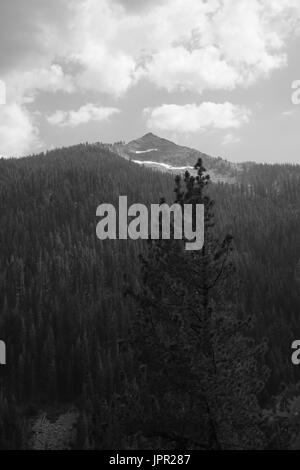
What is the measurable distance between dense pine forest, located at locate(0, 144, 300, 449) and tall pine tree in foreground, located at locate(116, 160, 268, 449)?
7cm

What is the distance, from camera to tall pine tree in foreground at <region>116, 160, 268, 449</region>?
65.5 ft

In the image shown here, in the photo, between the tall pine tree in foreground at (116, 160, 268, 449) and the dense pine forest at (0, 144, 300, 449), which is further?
the dense pine forest at (0, 144, 300, 449)

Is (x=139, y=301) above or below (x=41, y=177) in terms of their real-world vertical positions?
below

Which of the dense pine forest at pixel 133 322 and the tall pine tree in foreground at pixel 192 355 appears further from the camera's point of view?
the dense pine forest at pixel 133 322

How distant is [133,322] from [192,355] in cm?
344

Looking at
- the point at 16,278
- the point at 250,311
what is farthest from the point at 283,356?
the point at 16,278

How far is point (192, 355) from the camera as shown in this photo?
20.0 metres

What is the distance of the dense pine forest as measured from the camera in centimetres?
2056

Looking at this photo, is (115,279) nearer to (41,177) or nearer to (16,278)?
(16,278)

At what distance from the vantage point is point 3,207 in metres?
167

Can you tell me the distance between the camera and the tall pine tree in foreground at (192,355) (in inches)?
786

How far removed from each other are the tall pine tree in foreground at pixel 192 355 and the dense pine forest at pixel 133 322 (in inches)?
2.8
